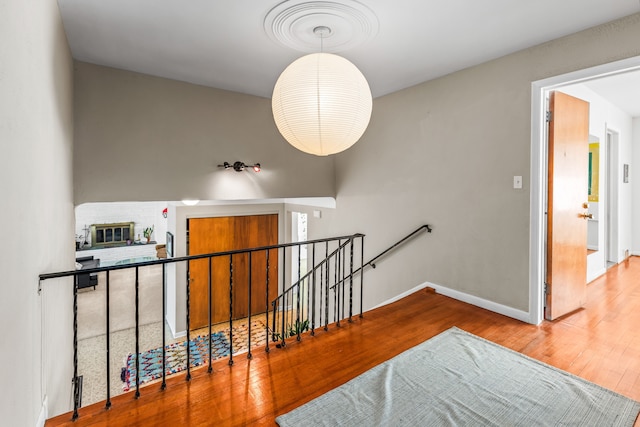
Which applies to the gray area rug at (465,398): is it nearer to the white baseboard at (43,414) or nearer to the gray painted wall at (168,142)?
the white baseboard at (43,414)

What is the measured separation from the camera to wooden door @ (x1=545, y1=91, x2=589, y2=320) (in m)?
2.77

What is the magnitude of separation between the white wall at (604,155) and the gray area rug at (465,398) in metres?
2.78

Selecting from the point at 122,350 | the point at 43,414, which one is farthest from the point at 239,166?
the point at 122,350

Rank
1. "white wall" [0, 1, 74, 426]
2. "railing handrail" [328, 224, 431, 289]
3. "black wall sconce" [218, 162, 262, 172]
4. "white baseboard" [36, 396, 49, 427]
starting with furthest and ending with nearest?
"black wall sconce" [218, 162, 262, 172] → "railing handrail" [328, 224, 431, 289] → "white baseboard" [36, 396, 49, 427] → "white wall" [0, 1, 74, 426]

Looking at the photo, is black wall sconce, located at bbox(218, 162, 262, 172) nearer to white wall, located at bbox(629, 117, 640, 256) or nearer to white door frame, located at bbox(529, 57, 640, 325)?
white door frame, located at bbox(529, 57, 640, 325)

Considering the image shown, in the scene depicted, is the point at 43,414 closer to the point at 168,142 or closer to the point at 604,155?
the point at 168,142

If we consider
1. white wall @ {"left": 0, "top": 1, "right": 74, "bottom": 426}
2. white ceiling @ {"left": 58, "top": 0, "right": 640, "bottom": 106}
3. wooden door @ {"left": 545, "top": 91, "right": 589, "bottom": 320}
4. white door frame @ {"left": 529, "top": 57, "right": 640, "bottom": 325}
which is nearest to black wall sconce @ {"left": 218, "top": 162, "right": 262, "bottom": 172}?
white ceiling @ {"left": 58, "top": 0, "right": 640, "bottom": 106}

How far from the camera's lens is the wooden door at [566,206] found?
109 inches

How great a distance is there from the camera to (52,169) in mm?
1994

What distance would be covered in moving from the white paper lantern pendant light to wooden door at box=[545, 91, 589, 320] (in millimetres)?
1958

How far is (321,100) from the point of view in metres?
1.74

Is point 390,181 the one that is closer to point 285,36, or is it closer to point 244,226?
point 285,36

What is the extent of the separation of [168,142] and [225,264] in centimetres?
288

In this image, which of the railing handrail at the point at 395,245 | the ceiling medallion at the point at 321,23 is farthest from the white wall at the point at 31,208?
the railing handrail at the point at 395,245
